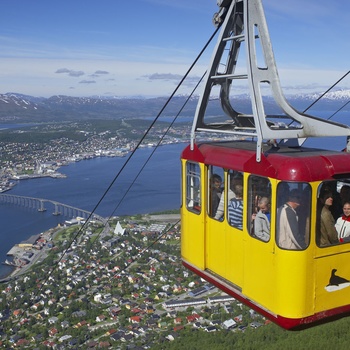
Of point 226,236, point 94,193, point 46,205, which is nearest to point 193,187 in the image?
point 226,236

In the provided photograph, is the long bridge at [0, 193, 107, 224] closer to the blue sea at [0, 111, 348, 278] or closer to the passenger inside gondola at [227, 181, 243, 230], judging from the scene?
the blue sea at [0, 111, 348, 278]

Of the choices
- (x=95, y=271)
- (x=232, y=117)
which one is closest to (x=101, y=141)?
(x=95, y=271)

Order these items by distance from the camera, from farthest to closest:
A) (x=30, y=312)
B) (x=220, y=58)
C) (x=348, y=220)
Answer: (x=30, y=312), (x=220, y=58), (x=348, y=220)

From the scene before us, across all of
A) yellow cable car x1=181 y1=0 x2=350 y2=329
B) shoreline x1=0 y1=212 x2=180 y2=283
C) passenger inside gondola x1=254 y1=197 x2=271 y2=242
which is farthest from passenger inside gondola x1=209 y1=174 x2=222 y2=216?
shoreline x1=0 y1=212 x2=180 y2=283

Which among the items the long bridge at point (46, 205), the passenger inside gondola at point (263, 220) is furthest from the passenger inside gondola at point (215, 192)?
the long bridge at point (46, 205)

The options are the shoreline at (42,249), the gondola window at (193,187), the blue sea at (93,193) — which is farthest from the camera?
the blue sea at (93,193)

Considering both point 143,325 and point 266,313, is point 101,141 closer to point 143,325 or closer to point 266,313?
point 143,325

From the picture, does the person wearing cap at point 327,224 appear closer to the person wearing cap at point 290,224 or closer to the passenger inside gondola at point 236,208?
the person wearing cap at point 290,224
